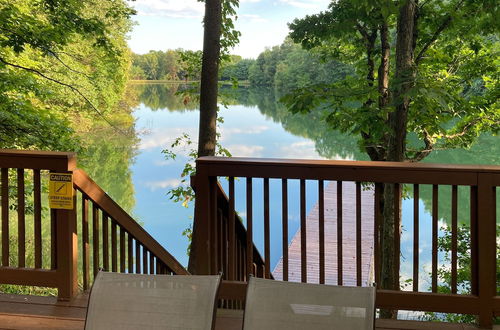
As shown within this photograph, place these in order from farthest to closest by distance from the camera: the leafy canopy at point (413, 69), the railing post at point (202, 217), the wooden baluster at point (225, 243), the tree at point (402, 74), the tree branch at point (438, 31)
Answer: the tree branch at point (438, 31) → the leafy canopy at point (413, 69) → the tree at point (402, 74) → the wooden baluster at point (225, 243) → the railing post at point (202, 217)

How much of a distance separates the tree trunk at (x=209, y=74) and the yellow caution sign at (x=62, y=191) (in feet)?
9.13

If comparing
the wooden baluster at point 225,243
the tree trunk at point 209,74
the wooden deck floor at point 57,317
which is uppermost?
the tree trunk at point 209,74

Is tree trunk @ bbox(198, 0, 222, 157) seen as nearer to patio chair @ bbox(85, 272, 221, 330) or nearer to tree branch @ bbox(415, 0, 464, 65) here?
patio chair @ bbox(85, 272, 221, 330)

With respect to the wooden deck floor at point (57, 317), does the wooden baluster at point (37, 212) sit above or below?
above

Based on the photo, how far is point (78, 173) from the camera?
10.2 feet

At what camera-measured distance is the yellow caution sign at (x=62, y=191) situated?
300 cm

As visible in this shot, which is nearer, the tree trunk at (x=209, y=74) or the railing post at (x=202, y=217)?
the railing post at (x=202, y=217)

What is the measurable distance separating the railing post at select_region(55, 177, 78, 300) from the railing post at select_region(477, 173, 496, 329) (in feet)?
7.72

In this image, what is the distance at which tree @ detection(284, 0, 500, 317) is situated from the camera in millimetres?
5852

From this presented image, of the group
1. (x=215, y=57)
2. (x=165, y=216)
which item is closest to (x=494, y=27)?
(x=215, y=57)

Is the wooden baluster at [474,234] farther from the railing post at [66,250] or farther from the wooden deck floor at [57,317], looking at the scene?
the railing post at [66,250]

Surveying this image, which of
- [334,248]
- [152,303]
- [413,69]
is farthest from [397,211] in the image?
[334,248]

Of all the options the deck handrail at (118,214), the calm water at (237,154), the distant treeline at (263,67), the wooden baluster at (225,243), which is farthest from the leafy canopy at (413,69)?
the calm water at (237,154)

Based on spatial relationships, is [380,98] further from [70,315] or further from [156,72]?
[156,72]
